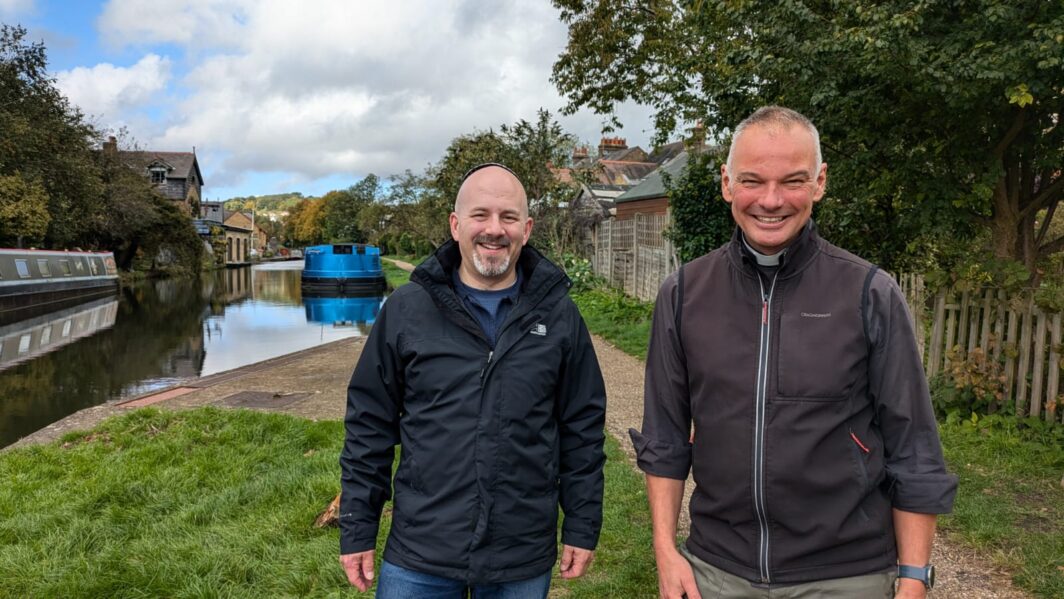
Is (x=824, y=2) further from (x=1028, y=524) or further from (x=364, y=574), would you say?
(x=364, y=574)

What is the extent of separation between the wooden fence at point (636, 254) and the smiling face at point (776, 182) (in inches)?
434

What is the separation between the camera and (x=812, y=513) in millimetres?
1627

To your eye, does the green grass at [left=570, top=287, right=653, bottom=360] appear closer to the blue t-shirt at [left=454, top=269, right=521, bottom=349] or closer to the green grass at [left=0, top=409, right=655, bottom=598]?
the green grass at [left=0, top=409, right=655, bottom=598]

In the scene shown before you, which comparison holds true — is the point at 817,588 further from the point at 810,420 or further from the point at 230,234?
the point at 230,234

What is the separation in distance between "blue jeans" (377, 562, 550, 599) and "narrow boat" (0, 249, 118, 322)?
2273 centimetres

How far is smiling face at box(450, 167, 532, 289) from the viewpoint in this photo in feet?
7.06

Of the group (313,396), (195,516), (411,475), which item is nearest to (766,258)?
(411,475)

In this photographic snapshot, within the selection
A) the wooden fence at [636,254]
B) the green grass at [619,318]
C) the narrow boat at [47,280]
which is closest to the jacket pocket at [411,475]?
the green grass at [619,318]

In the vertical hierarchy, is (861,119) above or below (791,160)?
above

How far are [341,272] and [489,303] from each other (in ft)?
99.3

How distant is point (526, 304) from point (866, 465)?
3.33 feet

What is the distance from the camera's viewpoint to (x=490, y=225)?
214 centimetres

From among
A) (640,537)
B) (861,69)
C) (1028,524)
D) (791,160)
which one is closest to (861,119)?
(861,69)

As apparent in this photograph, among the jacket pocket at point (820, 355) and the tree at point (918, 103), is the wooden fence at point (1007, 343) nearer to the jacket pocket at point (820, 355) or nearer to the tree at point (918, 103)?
the tree at point (918, 103)
